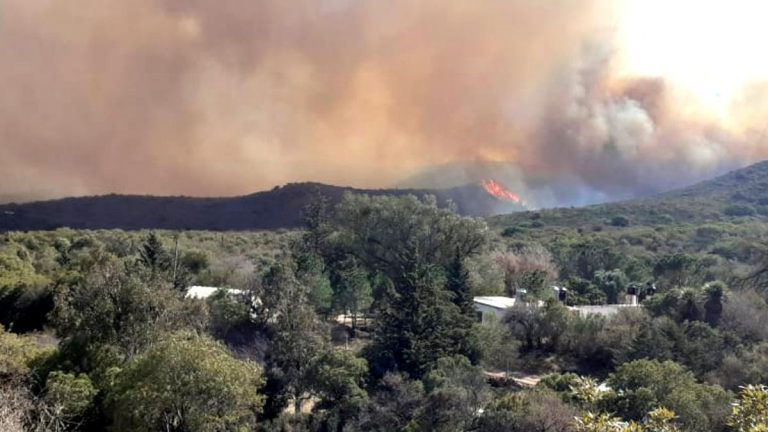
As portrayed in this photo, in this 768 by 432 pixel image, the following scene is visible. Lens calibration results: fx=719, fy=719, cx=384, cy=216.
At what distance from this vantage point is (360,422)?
22.0m

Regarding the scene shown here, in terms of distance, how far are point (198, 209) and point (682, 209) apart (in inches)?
2291

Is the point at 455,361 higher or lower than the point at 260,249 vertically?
lower

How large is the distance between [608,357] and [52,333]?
23.7m

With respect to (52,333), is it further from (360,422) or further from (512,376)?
(512,376)

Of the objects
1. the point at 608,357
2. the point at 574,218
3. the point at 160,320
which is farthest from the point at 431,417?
the point at 574,218

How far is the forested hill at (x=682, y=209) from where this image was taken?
82625mm

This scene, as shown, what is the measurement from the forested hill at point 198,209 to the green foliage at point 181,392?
56973 mm

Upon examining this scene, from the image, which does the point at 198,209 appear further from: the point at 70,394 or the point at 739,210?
the point at 70,394

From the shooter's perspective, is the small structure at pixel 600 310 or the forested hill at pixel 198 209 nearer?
the small structure at pixel 600 310

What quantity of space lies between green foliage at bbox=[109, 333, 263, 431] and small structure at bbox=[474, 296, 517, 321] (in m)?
18.2

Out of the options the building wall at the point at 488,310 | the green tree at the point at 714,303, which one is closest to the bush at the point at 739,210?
the green tree at the point at 714,303

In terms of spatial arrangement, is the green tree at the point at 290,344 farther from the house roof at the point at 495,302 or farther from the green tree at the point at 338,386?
the house roof at the point at 495,302

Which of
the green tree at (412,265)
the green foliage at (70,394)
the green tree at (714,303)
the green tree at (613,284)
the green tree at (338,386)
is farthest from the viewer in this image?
the green tree at (613,284)

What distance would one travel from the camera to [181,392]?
17.0 meters
